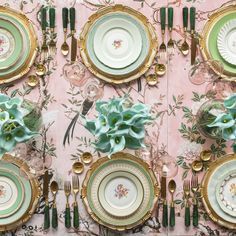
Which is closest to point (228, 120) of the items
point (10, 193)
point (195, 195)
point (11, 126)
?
point (195, 195)

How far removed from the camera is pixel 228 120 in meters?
1.95

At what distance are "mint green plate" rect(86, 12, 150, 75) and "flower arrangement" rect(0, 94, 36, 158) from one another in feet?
1.15

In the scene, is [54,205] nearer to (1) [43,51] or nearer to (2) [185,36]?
(1) [43,51]

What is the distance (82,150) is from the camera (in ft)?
7.03

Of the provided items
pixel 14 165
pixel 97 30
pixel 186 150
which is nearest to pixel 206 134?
pixel 186 150

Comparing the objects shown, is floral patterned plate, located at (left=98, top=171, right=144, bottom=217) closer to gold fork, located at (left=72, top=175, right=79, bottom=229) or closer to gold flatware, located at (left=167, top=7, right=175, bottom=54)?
gold fork, located at (left=72, top=175, right=79, bottom=229)

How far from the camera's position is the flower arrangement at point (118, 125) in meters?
1.90

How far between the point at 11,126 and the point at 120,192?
49 cm

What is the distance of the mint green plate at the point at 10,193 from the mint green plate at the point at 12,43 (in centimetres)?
41

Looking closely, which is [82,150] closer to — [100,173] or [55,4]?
[100,173]

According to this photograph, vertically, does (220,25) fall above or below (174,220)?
above

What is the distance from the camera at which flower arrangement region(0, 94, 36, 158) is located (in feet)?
6.21

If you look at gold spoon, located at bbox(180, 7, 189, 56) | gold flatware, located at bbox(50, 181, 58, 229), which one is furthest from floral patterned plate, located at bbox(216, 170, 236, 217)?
gold flatware, located at bbox(50, 181, 58, 229)

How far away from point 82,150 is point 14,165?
0.25 m
